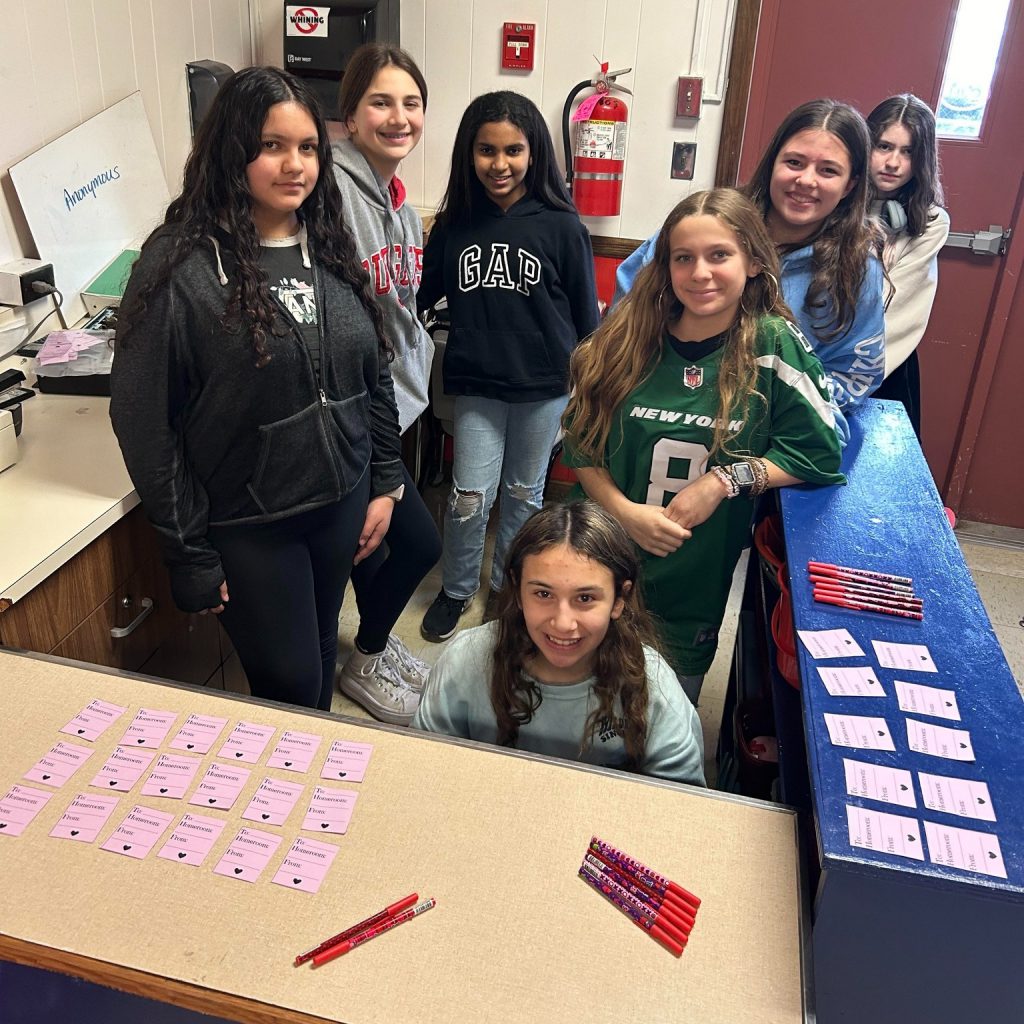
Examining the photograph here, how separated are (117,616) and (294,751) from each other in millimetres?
728

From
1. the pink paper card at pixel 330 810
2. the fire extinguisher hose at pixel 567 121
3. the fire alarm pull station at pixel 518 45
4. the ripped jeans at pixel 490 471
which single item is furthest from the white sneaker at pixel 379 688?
the fire alarm pull station at pixel 518 45

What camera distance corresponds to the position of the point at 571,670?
1.41 meters

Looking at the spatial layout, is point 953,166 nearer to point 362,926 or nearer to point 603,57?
point 603,57

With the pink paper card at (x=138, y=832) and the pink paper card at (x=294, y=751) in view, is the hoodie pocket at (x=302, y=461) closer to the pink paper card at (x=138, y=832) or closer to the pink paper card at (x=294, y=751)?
the pink paper card at (x=294, y=751)

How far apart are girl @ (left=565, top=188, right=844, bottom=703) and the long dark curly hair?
1.99ft

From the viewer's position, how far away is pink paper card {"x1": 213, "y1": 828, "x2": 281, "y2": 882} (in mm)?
1042

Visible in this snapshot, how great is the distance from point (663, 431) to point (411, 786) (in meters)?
0.82

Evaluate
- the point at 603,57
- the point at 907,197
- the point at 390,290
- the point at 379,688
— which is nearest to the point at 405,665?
the point at 379,688

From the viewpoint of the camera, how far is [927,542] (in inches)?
60.7

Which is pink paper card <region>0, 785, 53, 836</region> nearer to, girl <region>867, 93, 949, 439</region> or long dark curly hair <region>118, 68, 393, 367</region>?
long dark curly hair <region>118, 68, 393, 367</region>

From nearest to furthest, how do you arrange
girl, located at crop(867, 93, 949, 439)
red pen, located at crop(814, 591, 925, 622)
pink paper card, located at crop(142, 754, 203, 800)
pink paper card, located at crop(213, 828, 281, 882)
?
pink paper card, located at crop(213, 828, 281, 882) < pink paper card, located at crop(142, 754, 203, 800) < red pen, located at crop(814, 591, 925, 622) < girl, located at crop(867, 93, 949, 439)

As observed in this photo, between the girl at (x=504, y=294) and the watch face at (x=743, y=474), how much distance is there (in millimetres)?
935

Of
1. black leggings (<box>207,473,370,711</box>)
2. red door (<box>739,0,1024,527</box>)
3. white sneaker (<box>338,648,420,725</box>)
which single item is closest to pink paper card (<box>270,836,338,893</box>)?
black leggings (<box>207,473,370,711</box>)

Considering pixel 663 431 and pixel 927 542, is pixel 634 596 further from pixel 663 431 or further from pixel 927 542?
pixel 927 542
